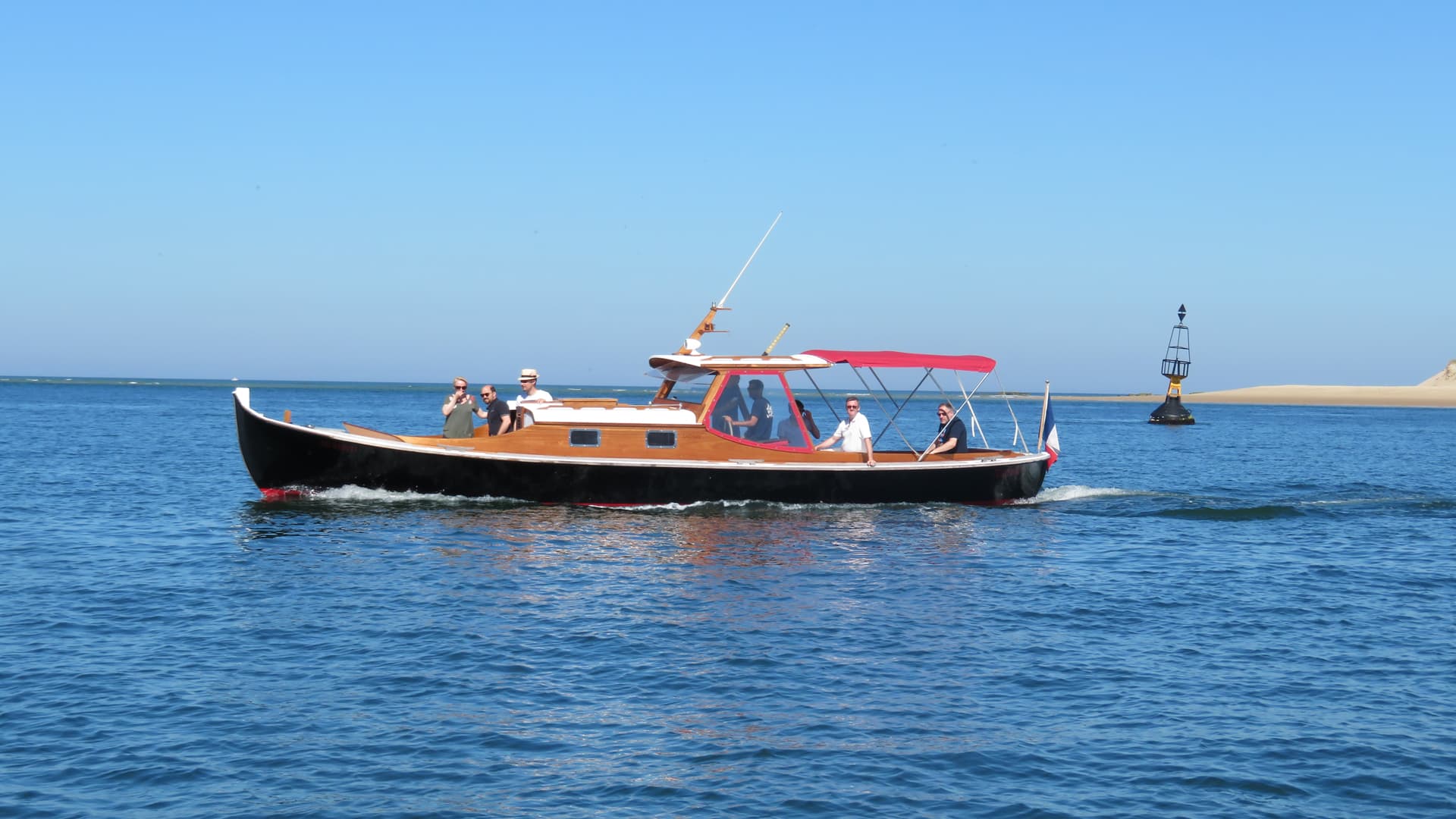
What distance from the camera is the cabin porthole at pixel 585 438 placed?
21781 millimetres

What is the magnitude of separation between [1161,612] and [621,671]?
6.89 metres

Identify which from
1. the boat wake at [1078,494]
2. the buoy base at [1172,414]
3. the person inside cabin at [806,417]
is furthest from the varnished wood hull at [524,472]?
the buoy base at [1172,414]

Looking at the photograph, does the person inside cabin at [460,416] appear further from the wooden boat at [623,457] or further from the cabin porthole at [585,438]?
the cabin porthole at [585,438]

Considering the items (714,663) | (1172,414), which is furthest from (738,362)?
(1172,414)

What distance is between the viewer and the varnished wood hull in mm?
21641

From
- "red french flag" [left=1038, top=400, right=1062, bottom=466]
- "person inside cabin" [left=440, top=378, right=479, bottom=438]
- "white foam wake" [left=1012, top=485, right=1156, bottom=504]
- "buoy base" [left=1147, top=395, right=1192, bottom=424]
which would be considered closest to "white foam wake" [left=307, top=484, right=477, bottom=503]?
"person inside cabin" [left=440, top=378, right=479, bottom=438]

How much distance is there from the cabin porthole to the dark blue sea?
135cm

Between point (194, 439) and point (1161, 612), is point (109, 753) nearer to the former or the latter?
point (1161, 612)

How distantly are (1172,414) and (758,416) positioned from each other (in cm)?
7503

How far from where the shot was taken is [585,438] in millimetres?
21828

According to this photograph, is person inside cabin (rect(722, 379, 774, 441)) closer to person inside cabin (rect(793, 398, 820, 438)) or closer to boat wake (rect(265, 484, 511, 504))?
person inside cabin (rect(793, 398, 820, 438))

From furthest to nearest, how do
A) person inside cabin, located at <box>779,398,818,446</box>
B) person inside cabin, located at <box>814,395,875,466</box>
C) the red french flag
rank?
the red french flag
person inside cabin, located at <box>779,398,818,446</box>
person inside cabin, located at <box>814,395,875,466</box>

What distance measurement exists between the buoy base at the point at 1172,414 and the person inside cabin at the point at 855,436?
73114mm

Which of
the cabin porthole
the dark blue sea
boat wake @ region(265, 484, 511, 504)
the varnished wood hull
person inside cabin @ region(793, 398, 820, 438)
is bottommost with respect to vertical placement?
the dark blue sea
